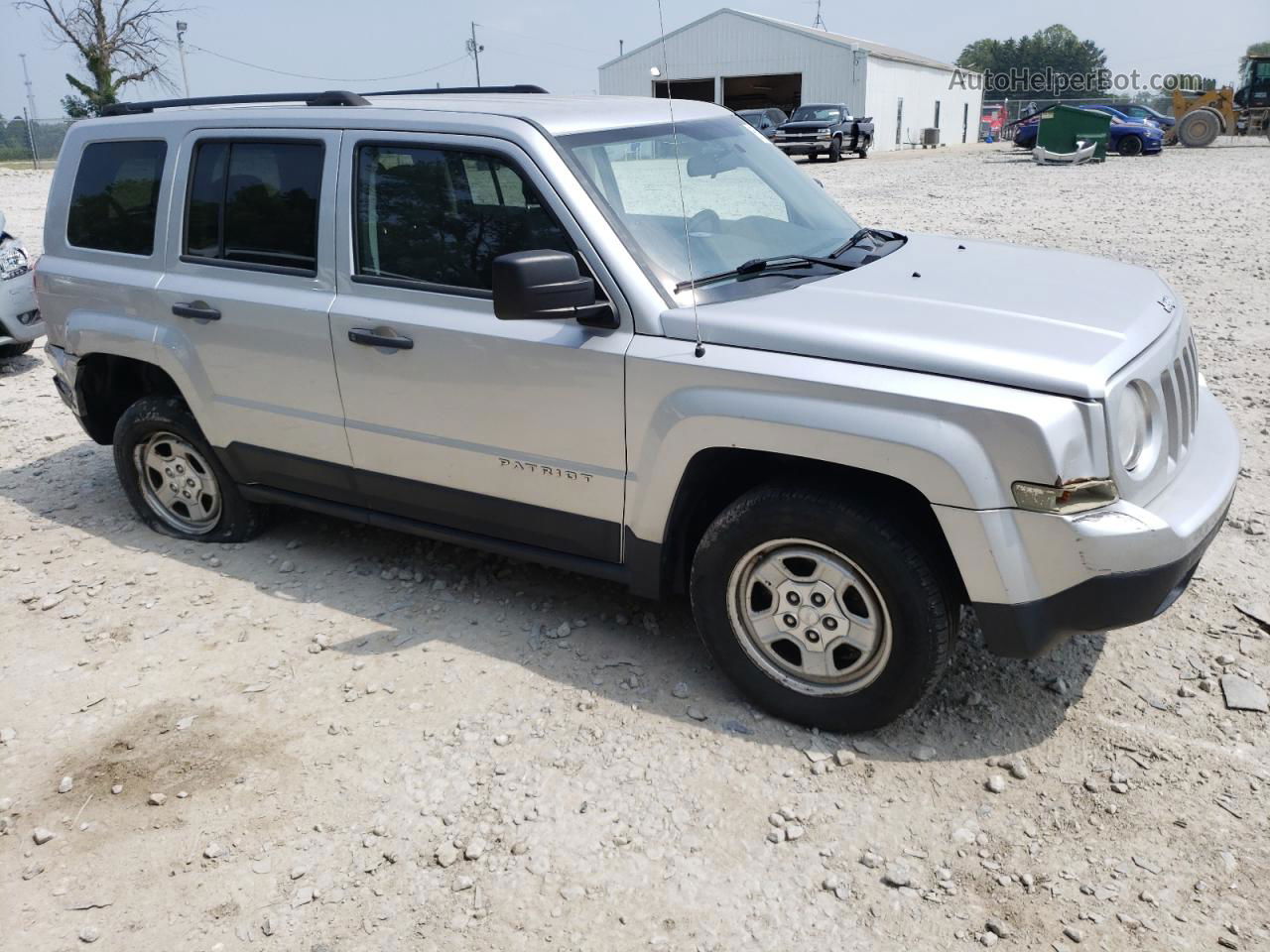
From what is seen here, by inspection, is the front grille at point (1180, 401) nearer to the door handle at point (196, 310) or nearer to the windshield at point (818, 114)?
the door handle at point (196, 310)

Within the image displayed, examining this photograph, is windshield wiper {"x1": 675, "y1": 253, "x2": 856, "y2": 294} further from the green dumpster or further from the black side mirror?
the green dumpster

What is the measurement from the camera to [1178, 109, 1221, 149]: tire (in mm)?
33500

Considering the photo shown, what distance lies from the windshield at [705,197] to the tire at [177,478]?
2474 mm

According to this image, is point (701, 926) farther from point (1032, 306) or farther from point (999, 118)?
point (999, 118)

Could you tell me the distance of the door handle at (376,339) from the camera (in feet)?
12.9

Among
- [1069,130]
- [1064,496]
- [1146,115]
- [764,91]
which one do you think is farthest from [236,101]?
[764,91]

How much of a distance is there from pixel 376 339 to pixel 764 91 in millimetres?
48274

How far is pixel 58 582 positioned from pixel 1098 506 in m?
4.52

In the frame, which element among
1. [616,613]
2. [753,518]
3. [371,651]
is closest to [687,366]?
[753,518]

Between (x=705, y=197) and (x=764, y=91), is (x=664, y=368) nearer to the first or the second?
(x=705, y=197)

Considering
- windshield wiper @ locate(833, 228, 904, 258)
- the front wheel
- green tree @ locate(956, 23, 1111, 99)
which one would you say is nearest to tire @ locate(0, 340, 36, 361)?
windshield wiper @ locate(833, 228, 904, 258)

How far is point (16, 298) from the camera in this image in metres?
8.52

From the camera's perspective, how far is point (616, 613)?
438cm

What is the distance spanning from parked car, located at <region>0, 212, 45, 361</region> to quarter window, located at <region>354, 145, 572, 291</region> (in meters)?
5.72
